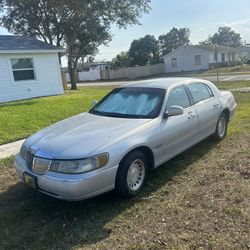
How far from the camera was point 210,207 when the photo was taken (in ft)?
13.1

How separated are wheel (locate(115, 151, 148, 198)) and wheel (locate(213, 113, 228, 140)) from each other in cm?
266

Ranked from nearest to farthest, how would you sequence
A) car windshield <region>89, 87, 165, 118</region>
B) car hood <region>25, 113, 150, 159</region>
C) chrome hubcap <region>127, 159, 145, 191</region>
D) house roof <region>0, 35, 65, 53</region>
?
car hood <region>25, 113, 150, 159</region> → chrome hubcap <region>127, 159, 145, 191</region> → car windshield <region>89, 87, 165, 118</region> → house roof <region>0, 35, 65, 53</region>

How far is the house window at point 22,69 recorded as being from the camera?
16.3m

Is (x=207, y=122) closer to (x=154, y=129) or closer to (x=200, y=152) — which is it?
(x=200, y=152)

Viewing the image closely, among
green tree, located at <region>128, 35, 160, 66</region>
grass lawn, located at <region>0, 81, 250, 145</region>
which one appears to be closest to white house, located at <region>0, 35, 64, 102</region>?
grass lawn, located at <region>0, 81, 250, 145</region>

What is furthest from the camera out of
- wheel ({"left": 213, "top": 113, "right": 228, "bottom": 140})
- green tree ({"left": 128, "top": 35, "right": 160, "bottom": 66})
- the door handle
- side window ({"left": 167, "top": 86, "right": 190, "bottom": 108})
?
green tree ({"left": 128, "top": 35, "right": 160, "bottom": 66})

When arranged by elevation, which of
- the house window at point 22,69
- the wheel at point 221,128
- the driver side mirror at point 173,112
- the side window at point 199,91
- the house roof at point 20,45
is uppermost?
the house roof at point 20,45

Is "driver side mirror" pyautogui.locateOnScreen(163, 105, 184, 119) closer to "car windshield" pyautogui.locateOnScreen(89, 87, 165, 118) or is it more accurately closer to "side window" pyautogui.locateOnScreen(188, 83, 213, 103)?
"car windshield" pyautogui.locateOnScreen(89, 87, 165, 118)

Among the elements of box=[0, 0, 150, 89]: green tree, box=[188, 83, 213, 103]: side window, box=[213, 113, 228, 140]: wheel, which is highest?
box=[0, 0, 150, 89]: green tree

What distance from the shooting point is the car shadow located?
11.6 ft

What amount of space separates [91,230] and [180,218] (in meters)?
1.05

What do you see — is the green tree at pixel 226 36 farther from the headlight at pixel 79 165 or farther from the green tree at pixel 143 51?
the headlight at pixel 79 165

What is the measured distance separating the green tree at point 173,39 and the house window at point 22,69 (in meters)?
49.1

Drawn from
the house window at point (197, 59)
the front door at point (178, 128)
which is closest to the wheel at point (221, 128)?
the front door at point (178, 128)
